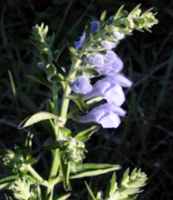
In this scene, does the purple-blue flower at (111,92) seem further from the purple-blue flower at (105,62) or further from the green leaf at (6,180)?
the green leaf at (6,180)

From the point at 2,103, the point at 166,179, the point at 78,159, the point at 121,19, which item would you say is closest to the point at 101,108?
the point at 78,159

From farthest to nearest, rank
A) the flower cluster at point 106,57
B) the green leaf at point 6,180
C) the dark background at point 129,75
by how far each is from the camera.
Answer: the dark background at point 129,75, the green leaf at point 6,180, the flower cluster at point 106,57

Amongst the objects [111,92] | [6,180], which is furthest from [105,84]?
[6,180]

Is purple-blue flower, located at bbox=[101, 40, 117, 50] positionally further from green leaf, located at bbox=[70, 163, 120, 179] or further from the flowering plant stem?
green leaf, located at bbox=[70, 163, 120, 179]

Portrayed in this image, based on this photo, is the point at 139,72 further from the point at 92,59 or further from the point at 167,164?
the point at 92,59

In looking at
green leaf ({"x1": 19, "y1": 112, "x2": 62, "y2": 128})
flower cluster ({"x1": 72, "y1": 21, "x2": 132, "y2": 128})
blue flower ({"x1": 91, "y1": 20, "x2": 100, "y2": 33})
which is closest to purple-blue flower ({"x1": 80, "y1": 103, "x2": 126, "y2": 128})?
flower cluster ({"x1": 72, "y1": 21, "x2": 132, "y2": 128})

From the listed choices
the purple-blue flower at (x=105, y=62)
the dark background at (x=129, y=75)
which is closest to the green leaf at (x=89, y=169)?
the purple-blue flower at (x=105, y=62)
